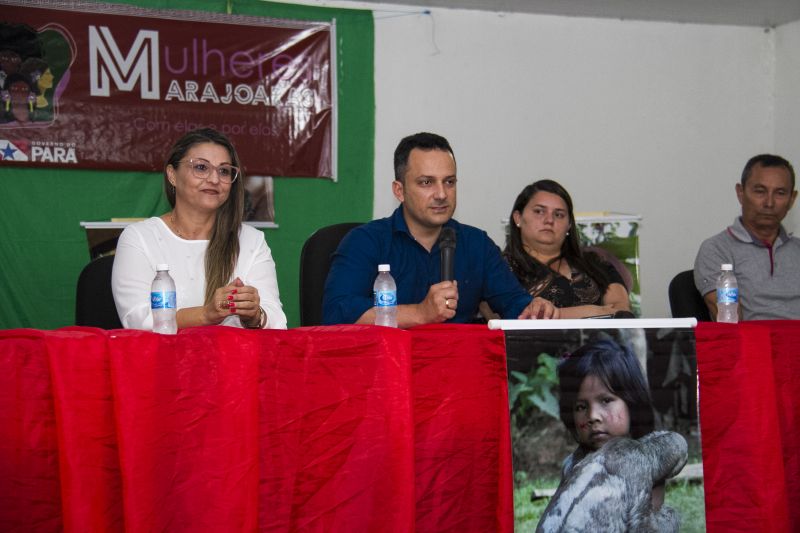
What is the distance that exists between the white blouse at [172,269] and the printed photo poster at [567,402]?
850mm

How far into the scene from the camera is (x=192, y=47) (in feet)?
14.6

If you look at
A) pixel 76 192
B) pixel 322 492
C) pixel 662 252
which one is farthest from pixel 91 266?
pixel 662 252

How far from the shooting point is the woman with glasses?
231cm

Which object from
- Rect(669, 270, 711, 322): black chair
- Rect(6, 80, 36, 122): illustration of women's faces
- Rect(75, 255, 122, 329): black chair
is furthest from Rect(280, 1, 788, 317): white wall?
Rect(75, 255, 122, 329): black chair

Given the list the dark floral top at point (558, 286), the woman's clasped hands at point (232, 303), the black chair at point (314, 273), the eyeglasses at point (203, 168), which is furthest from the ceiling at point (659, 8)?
the woman's clasped hands at point (232, 303)

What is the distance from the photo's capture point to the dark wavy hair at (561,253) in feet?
10.2

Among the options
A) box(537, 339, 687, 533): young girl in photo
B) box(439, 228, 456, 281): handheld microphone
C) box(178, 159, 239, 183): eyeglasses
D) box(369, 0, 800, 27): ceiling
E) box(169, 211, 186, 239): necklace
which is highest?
box(369, 0, 800, 27): ceiling

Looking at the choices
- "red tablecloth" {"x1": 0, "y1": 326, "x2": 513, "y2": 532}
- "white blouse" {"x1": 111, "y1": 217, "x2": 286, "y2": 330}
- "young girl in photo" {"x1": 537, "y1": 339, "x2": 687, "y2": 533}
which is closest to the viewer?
"red tablecloth" {"x1": 0, "y1": 326, "x2": 513, "y2": 532}

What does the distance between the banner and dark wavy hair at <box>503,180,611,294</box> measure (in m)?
1.74

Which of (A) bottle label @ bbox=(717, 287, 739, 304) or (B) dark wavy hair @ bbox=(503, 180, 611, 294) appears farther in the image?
(B) dark wavy hair @ bbox=(503, 180, 611, 294)

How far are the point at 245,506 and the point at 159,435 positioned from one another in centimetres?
22

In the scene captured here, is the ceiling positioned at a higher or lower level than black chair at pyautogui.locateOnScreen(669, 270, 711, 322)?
higher

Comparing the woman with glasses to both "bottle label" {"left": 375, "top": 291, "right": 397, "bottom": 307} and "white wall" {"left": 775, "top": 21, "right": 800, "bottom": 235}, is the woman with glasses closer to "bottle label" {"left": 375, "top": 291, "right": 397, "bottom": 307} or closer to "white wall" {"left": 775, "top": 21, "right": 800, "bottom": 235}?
"bottle label" {"left": 375, "top": 291, "right": 397, "bottom": 307}

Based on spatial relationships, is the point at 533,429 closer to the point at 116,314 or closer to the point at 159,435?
the point at 159,435
